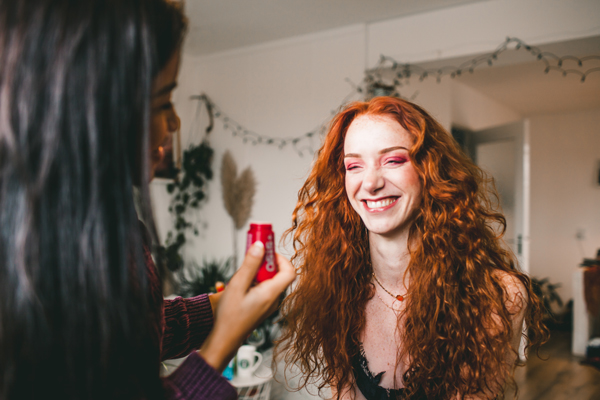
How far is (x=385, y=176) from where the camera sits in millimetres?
1357

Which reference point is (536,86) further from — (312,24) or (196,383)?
(196,383)

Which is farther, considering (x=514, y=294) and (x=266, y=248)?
(x=514, y=294)

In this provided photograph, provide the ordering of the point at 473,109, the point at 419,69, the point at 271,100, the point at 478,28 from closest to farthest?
1. the point at 478,28
2. the point at 419,69
3. the point at 271,100
4. the point at 473,109

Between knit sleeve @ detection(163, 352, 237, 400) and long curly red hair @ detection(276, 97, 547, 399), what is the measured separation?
826 millimetres

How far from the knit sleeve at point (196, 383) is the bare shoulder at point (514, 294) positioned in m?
0.98

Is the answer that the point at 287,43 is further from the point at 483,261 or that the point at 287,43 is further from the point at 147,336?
Result: the point at 147,336

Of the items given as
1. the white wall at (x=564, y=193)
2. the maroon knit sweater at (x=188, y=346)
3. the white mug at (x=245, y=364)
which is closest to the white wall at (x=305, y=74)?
the white mug at (x=245, y=364)

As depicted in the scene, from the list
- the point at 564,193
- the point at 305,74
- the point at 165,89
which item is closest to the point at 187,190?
the point at 305,74

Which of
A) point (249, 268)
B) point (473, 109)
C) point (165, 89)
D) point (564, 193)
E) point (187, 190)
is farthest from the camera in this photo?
point (564, 193)

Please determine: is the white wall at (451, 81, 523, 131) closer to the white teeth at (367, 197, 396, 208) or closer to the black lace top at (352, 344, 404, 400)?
the white teeth at (367, 197, 396, 208)

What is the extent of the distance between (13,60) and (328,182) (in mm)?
1218

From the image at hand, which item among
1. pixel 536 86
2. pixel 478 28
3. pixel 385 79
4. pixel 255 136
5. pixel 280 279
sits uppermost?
pixel 536 86

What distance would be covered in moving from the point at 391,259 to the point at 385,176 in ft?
1.04

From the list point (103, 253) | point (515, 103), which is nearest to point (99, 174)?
point (103, 253)
